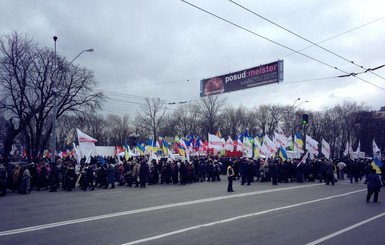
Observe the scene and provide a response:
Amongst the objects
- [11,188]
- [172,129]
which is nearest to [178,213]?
[11,188]

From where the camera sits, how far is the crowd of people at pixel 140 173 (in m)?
18.8

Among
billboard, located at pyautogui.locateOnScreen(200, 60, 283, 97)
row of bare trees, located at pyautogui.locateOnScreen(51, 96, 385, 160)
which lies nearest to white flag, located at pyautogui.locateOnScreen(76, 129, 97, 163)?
billboard, located at pyautogui.locateOnScreen(200, 60, 283, 97)

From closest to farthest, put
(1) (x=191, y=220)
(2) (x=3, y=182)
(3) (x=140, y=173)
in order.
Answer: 1. (1) (x=191, y=220)
2. (2) (x=3, y=182)
3. (3) (x=140, y=173)

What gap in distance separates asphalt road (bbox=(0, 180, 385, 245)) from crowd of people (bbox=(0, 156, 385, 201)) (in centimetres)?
356

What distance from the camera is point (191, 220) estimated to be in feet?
33.0

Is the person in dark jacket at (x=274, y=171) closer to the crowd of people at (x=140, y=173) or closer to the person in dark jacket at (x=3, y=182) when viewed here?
the crowd of people at (x=140, y=173)

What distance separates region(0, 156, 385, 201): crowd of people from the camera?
61.5 ft

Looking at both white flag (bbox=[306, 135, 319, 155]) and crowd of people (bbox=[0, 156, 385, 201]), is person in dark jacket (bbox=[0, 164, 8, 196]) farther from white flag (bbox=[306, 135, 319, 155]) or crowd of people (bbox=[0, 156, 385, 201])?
white flag (bbox=[306, 135, 319, 155])

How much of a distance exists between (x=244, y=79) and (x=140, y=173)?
947 cm

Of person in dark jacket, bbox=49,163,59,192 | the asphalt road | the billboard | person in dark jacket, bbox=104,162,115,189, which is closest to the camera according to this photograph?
the asphalt road

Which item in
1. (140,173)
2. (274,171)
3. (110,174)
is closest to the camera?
(110,174)

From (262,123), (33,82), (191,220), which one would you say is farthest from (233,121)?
(191,220)

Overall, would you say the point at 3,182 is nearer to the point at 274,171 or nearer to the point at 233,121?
the point at 274,171

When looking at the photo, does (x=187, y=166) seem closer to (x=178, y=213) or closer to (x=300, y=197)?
(x=300, y=197)
